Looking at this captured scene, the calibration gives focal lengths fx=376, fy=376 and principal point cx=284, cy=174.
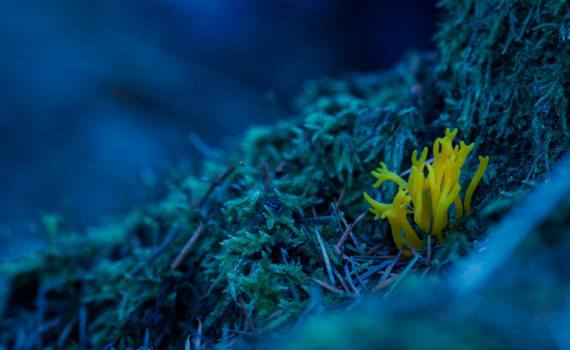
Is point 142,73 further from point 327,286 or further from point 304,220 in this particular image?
point 327,286

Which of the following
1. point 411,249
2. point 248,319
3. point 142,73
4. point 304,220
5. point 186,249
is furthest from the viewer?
point 142,73

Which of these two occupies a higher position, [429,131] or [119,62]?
[119,62]

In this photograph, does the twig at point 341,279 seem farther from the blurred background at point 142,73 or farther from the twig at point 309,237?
the blurred background at point 142,73

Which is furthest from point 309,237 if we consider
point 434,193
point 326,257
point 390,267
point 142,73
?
point 142,73

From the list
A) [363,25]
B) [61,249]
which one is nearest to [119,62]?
[363,25]

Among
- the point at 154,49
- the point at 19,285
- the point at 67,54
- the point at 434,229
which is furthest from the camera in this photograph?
the point at 154,49

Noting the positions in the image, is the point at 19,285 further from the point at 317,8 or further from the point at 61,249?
the point at 317,8
